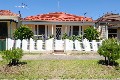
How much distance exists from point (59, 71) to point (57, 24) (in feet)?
46.5

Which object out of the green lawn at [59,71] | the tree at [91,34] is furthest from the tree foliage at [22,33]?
the green lawn at [59,71]

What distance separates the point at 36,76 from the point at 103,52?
4.09 metres

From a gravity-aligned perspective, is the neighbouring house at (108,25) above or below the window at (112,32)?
above

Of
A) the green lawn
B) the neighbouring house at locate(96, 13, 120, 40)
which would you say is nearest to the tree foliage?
the neighbouring house at locate(96, 13, 120, 40)

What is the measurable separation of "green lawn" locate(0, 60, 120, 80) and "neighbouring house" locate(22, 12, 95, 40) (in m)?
12.1

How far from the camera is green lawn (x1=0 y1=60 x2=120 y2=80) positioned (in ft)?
45.0

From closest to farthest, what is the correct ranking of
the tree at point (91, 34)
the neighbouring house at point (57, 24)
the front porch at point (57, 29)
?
the tree at point (91, 34), the neighbouring house at point (57, 24), the front porch at point (57, 29)

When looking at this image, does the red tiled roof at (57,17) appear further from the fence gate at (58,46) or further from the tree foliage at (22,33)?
the fence gate at (58,46)

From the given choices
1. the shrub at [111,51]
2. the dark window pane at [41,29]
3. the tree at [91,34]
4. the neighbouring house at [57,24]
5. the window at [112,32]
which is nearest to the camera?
the shrub at [111,51]

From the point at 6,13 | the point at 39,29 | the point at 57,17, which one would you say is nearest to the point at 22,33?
the point at 39,29

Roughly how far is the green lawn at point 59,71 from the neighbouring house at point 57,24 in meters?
12.1

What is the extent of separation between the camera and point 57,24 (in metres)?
28.6

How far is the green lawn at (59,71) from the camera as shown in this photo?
13727 millimetres

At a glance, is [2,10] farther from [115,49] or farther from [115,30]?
[115,49]
